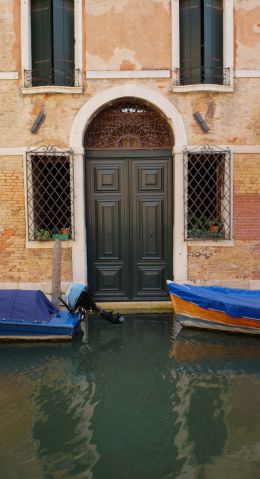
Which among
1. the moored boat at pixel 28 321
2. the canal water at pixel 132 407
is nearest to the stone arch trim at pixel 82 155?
the canal water at pixel 132 407

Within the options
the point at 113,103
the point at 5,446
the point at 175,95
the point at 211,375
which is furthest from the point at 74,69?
the point at 5,446

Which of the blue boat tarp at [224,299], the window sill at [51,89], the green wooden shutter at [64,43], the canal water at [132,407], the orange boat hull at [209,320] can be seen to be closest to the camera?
the canal water at [132,407]

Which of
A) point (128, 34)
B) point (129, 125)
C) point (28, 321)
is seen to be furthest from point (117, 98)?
point (28, 321)

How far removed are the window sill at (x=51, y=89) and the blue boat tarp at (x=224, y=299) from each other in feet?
12.2

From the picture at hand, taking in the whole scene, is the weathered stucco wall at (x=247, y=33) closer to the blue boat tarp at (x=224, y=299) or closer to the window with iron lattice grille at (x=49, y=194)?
the window with iron lattice grille at (x=49, y=194)

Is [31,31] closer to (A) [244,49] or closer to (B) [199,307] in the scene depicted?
(A) [244,49]

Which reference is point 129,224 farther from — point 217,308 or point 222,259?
point 217,308

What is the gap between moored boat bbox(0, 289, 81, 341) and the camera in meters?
6.74

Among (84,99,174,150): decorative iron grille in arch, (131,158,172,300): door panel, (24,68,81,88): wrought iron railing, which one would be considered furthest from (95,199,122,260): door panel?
(24,68,81,88): wrought iron railing

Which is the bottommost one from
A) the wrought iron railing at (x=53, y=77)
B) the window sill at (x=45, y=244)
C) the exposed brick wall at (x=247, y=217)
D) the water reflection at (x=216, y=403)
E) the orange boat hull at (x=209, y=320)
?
the water reflection at (x=216, y=403)

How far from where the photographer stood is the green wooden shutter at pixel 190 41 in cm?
861

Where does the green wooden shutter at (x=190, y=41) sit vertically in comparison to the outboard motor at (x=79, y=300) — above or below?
above

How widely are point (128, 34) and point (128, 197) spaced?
9.20 ft

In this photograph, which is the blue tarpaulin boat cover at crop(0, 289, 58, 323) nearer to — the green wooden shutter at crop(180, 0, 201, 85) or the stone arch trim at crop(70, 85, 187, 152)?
the stone arch trim at crop(70, 85, 187, 152)
